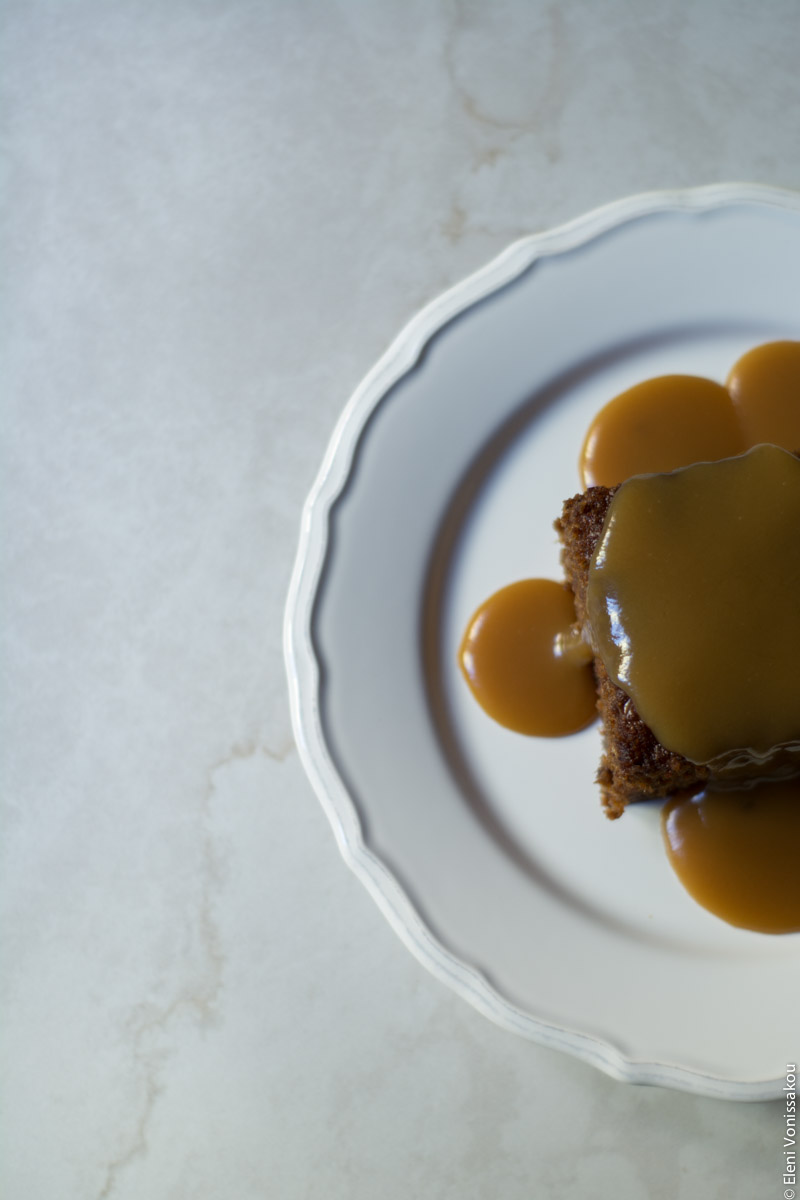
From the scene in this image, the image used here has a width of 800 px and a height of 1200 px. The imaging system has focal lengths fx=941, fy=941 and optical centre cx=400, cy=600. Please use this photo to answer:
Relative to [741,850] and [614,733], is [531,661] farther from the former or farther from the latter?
[741,850]

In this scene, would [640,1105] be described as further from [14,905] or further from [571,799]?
[14,905]

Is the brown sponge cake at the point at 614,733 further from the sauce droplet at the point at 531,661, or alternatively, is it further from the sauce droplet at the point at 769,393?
the sauce droplet at the point at 769,393

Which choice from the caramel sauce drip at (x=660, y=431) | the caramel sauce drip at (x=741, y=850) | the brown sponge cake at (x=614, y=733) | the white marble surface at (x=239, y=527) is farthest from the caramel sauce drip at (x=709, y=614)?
the white marble surface at (x=239, y=527)

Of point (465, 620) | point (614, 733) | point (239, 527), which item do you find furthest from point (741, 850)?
point (239, 527)

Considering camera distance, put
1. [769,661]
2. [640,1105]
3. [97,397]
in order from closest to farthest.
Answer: [769,661] → [640,1105] → [97,397]

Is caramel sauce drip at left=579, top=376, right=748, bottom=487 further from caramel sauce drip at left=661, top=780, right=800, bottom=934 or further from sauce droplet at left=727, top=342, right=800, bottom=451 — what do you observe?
caramel sauce drip at left=661, top=780, right=800, bottom=934

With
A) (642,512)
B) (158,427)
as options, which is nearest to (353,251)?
(158,427)

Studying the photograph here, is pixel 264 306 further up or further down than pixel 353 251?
further down
